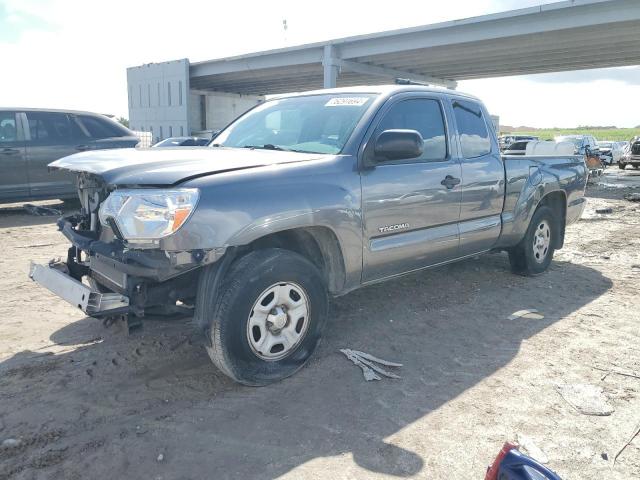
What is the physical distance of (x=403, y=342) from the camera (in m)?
4.15

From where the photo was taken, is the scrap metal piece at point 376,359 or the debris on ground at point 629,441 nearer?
the debris on ground at point 629,441

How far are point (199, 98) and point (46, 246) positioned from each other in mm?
40511

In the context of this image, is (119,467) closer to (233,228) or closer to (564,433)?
(233,228)

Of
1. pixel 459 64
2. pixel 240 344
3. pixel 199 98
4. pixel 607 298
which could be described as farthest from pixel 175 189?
pixel 199 98

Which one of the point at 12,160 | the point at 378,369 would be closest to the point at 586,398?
the point at 378,369

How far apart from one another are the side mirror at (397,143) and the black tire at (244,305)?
3.13ft

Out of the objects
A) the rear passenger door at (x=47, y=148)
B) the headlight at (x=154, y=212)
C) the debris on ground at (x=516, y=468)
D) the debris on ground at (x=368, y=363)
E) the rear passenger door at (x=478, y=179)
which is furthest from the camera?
the rear passenger door at (x=47, y=148)

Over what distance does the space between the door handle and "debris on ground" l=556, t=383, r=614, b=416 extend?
179 centimetres

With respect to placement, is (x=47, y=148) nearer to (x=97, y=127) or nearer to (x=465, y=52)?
(x=97, y=127)

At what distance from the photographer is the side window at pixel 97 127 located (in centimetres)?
967

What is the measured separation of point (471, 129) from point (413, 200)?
1.32 m

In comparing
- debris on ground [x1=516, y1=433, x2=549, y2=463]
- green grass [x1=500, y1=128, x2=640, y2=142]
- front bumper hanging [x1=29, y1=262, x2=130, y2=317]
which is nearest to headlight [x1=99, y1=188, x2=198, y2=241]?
front bumper hanging [x1=29, y1=262, x2=130, y2=317]

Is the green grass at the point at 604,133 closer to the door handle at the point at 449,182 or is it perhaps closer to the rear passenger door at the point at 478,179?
the rear passenger door at the point at 478,179

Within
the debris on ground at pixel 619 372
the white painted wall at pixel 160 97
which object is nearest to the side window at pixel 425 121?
the debris on ground at pixel 619 372
